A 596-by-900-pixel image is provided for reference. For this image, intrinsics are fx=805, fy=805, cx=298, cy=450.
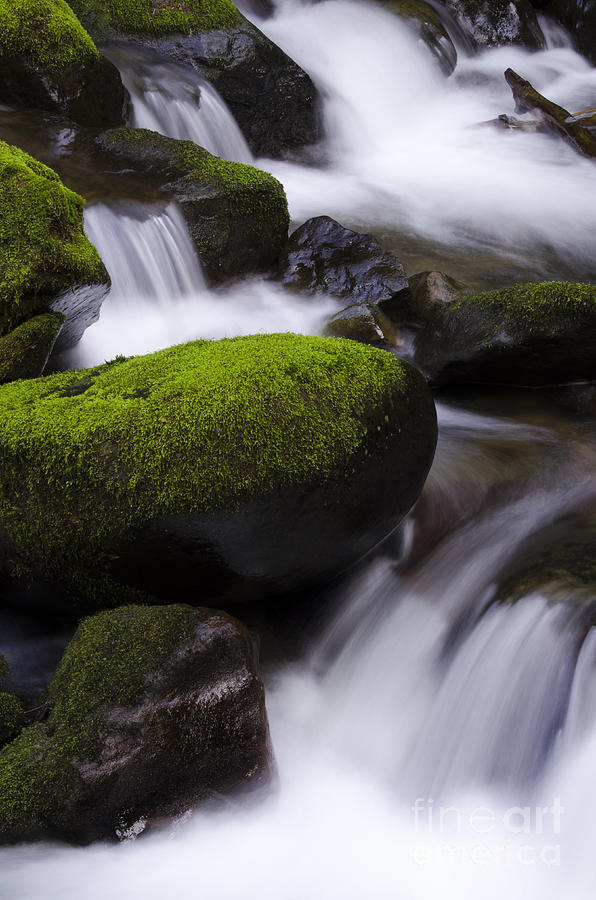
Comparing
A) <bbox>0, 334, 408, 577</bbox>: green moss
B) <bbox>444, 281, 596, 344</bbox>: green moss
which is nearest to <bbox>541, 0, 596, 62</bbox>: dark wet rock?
<bbox>444, 281, 596, 344</bbox>: green moss

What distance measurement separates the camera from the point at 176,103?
27.1 ft

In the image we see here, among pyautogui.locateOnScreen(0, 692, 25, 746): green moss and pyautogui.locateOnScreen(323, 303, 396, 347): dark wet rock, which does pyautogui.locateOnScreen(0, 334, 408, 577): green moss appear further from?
pyautogui.locateOnScreen(323, 303, 396, 347): dark wet rock

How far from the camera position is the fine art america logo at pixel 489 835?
2.91 meters

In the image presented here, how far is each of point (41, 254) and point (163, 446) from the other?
66.1 inches

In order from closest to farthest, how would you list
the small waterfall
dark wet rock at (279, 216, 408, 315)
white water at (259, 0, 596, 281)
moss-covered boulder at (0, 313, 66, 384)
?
moss-covered boulder at (0, 313, 66, 384) < dark wet rock at (279, 216, 408, 315) < white water at (259, 0, 596, 281) < the small waterfall

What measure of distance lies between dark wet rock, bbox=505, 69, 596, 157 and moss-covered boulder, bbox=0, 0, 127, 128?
5433 mm

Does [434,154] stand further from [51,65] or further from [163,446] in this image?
[163,446]

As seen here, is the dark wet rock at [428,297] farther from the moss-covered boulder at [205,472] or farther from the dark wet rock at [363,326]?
the moss-covered boulder at [205,472]

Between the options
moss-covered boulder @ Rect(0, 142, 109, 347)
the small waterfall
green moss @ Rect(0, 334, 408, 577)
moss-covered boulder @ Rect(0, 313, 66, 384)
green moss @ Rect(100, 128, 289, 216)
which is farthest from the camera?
the small waterfall

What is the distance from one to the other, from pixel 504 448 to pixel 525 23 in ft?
36.1

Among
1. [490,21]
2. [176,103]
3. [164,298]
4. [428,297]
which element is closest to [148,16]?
[176,103]

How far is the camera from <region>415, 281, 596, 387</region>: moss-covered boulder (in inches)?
202

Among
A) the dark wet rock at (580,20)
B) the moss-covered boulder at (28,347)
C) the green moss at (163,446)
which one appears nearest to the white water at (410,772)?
the green moss at (163,446)

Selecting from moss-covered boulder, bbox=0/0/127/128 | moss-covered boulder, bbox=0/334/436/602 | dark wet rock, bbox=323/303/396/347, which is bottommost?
dark wet rock, bbox=323/303/396/347
